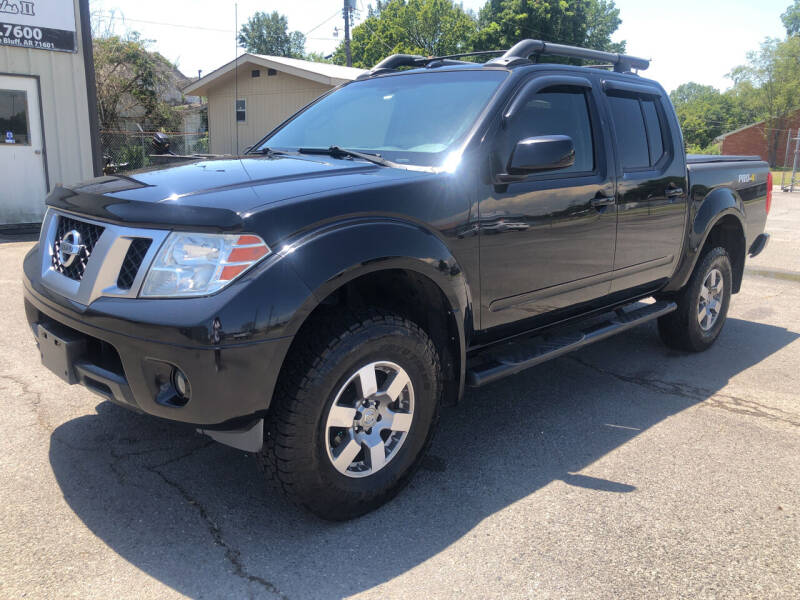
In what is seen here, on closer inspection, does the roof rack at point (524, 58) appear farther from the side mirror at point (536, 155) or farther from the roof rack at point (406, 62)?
the side mirror at point (536, 155)

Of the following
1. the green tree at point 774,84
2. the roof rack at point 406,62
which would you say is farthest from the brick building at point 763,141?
the roof rack at point 406,62

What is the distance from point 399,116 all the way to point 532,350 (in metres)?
1.44

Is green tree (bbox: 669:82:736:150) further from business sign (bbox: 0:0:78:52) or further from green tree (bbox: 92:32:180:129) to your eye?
business sign (bbox: 0:0:78:52)

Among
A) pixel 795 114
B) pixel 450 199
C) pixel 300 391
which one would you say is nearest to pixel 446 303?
pixel 450 199

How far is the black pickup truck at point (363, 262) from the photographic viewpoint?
2314 millimetres

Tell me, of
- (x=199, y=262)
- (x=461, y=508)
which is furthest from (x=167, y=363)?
(x=461, y=508)

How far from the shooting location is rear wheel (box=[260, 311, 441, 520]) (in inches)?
97.2

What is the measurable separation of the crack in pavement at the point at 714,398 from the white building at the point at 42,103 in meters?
9.08

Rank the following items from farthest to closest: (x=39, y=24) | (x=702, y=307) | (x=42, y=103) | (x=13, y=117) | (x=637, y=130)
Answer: (x=42, y=103), (x=13, y=117), (x=39, y=24), (x=702, y=307), (x=637, y=130)

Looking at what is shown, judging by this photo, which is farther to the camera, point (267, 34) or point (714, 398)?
point (267, 34)

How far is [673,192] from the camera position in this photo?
4.36 meters

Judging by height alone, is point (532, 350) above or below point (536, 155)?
below

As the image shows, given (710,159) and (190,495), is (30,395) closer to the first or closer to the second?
(190,495)

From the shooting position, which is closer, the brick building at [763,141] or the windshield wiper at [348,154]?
the windshield wiper at [348,154]
